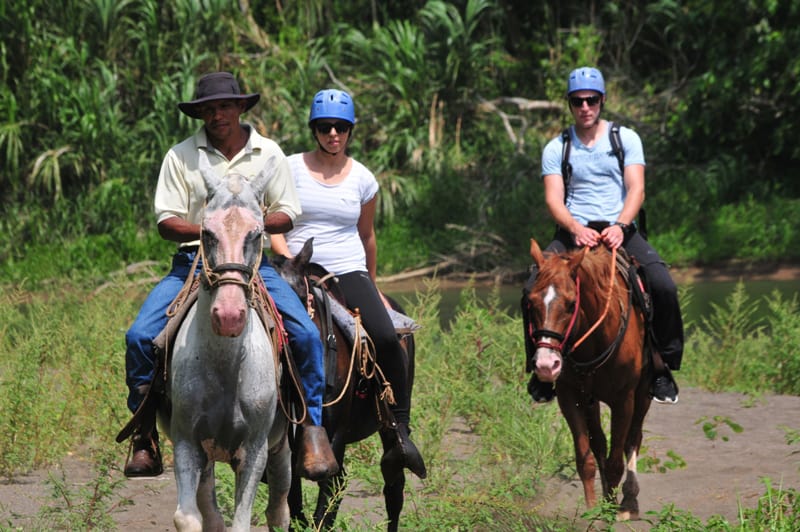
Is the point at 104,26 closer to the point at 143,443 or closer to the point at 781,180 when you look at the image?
the point at 781,180

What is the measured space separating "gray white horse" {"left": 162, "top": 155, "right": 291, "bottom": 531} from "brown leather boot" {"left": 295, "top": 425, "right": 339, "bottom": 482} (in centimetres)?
31

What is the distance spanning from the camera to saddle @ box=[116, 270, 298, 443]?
5480mm

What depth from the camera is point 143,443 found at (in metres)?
5.72

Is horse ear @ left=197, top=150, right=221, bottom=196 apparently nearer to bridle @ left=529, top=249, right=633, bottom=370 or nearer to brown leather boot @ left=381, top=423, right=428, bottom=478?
brown leather boot @ left=381, top=423, right=428, bottom=478

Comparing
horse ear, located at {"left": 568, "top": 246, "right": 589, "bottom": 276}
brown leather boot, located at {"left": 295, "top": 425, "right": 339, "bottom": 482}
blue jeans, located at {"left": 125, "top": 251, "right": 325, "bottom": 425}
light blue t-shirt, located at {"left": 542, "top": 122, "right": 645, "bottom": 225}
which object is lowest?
brown leather boot, located at {"left": 295, "top": 425, "right": 339, "bottom": 482}

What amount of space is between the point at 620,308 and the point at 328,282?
1.95 meters

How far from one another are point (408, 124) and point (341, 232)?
16.4m

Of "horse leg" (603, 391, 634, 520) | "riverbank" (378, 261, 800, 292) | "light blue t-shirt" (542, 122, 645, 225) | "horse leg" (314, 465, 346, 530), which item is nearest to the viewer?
"horse leg" (314, 465, 346, 530)

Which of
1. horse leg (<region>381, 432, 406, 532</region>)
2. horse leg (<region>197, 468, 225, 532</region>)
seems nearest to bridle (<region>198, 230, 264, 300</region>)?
horse leg (<region>197, 468, 225, 532</region>)

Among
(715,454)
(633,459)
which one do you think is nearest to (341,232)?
(633,459)

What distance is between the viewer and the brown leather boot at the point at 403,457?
6.87 metres

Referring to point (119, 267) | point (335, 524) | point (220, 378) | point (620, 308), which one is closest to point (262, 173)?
point (220, 378)

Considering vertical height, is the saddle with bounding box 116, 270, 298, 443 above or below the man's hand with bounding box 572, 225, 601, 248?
below

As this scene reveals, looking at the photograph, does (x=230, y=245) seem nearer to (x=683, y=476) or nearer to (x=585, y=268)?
(x=585, y=268)
